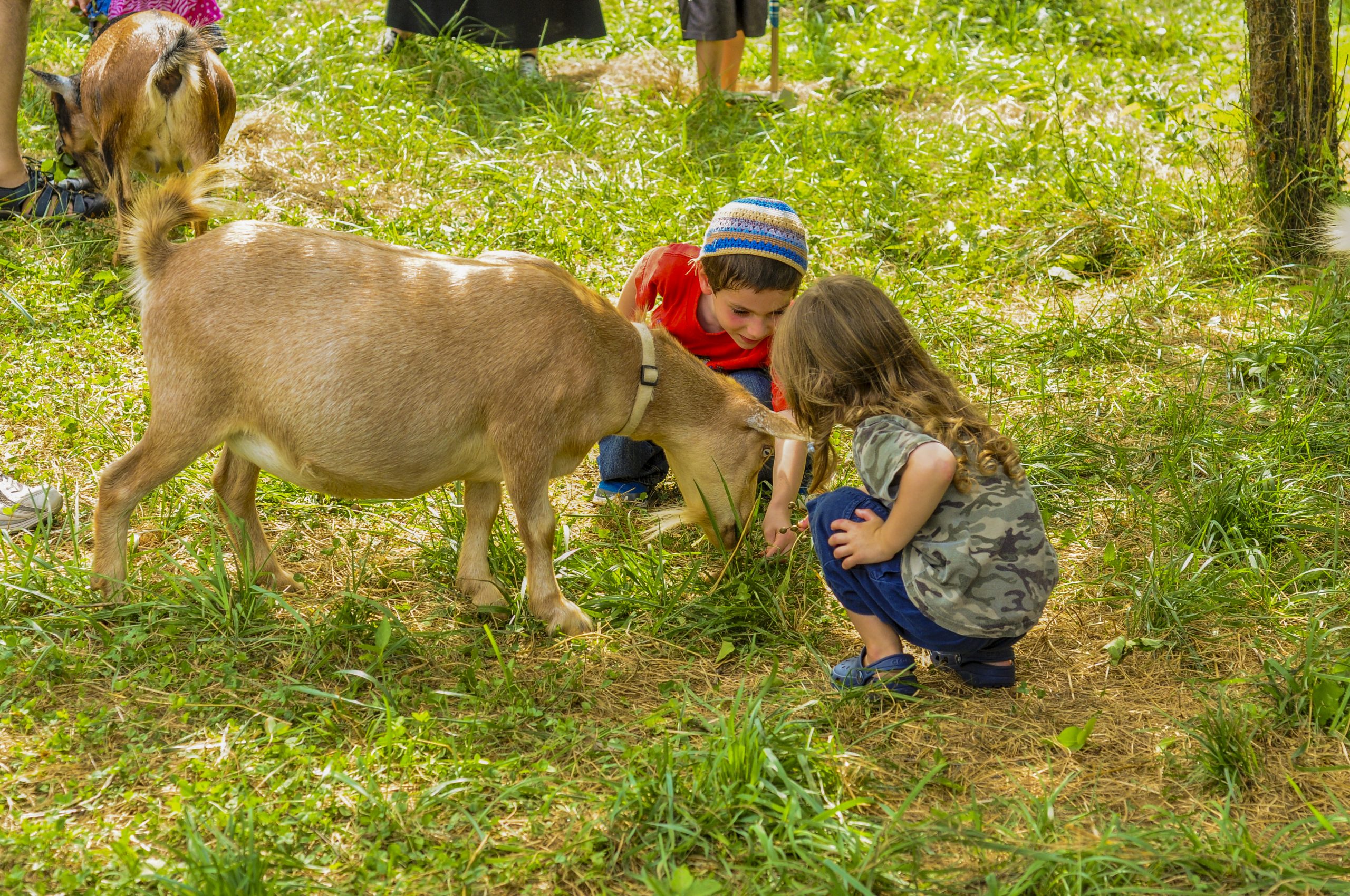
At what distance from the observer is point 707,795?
2316 mm

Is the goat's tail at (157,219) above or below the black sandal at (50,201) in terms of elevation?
above

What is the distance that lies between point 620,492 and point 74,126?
3.03 m

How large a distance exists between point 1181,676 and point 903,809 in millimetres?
1075

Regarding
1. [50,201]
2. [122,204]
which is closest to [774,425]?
[122,204]

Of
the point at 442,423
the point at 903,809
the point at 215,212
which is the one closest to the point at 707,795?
the point at 903,809

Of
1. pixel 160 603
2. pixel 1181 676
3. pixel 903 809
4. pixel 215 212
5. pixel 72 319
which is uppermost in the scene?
pixel 215 212

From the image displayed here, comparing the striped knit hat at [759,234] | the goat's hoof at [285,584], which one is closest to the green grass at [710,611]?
the goat's hoof at [285,584]

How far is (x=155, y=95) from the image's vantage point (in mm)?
4422

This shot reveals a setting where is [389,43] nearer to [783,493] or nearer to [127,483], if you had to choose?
[127,483]

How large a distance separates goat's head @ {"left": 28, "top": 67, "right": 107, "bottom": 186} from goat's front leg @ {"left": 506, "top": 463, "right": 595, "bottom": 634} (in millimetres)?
3011

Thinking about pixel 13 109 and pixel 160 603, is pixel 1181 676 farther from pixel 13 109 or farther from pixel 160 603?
pixel 13 109

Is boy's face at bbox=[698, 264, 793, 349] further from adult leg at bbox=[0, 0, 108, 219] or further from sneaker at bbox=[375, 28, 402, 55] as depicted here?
sneaker at bbox=[375, 28, 402, 55]

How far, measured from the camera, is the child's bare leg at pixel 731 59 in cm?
687

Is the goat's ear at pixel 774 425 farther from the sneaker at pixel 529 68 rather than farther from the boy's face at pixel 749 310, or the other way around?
the sneaker at pixel 529 68
